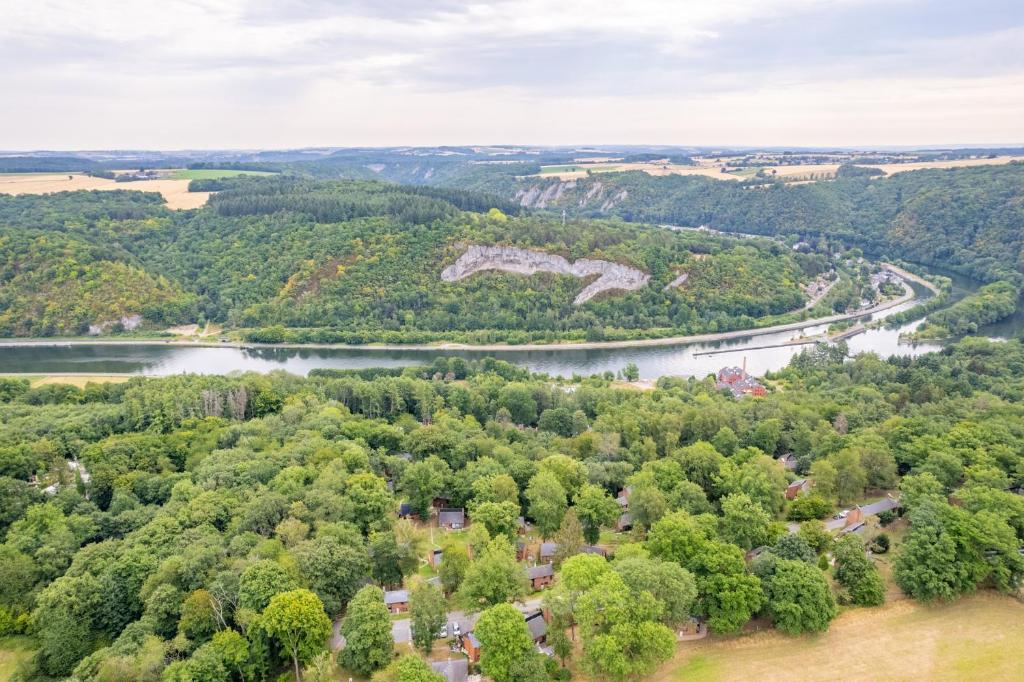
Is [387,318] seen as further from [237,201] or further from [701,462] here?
[701,462]

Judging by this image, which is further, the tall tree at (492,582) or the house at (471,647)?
the tall tree at (492,582)

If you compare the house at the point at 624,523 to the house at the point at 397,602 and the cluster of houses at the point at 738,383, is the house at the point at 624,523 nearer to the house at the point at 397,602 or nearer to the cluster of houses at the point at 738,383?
the house at the point at 397,602

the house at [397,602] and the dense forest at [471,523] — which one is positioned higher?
the dense forest at [471,523]

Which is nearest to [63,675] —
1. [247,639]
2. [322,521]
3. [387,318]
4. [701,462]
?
[247,639]

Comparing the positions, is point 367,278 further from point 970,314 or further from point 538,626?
point 970,314

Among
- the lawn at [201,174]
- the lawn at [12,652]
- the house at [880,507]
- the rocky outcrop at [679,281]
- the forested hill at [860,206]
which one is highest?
the lawn at [201,174]

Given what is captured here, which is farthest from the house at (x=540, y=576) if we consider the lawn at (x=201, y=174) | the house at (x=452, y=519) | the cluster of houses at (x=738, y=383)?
the lawn at (x=201, y=174)

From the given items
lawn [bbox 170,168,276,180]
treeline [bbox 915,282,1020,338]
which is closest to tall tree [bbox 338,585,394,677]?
treeline [bbox 915,282,1020,338]

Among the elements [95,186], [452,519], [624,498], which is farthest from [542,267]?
[95,186]

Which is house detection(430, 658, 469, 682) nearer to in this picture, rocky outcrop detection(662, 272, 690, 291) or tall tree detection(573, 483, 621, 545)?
tall tree detection(573, 483, 621, 545)
